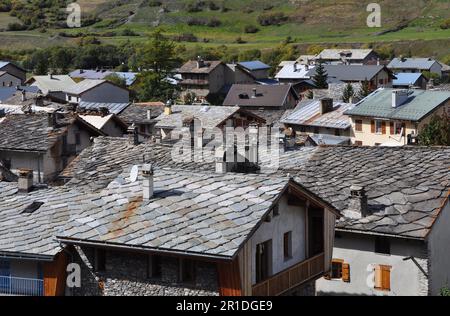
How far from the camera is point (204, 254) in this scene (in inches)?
749

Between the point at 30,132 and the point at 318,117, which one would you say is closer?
the point at 30,132

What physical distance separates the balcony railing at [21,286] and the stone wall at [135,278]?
1.06m

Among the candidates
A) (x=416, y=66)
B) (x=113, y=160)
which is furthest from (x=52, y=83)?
(x=113, y=160)

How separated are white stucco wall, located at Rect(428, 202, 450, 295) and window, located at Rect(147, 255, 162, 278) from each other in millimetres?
9791

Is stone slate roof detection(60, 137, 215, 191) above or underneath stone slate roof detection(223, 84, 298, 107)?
above

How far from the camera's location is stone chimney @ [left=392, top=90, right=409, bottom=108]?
65.4 meters

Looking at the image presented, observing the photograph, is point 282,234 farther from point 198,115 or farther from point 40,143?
point 198,115

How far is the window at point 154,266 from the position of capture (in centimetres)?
2066

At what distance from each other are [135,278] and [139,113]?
49.2 meters

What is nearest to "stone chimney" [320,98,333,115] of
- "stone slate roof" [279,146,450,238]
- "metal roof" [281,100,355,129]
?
"metal roof" [281,100,355,129]

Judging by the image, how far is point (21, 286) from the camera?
74.1 feet

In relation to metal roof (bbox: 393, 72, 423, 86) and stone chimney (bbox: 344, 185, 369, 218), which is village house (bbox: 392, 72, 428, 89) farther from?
stone chimney (bbox: 344, 185, 369, 218)

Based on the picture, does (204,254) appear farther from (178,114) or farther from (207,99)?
(207,99)

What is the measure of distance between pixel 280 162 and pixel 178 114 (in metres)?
30.1
